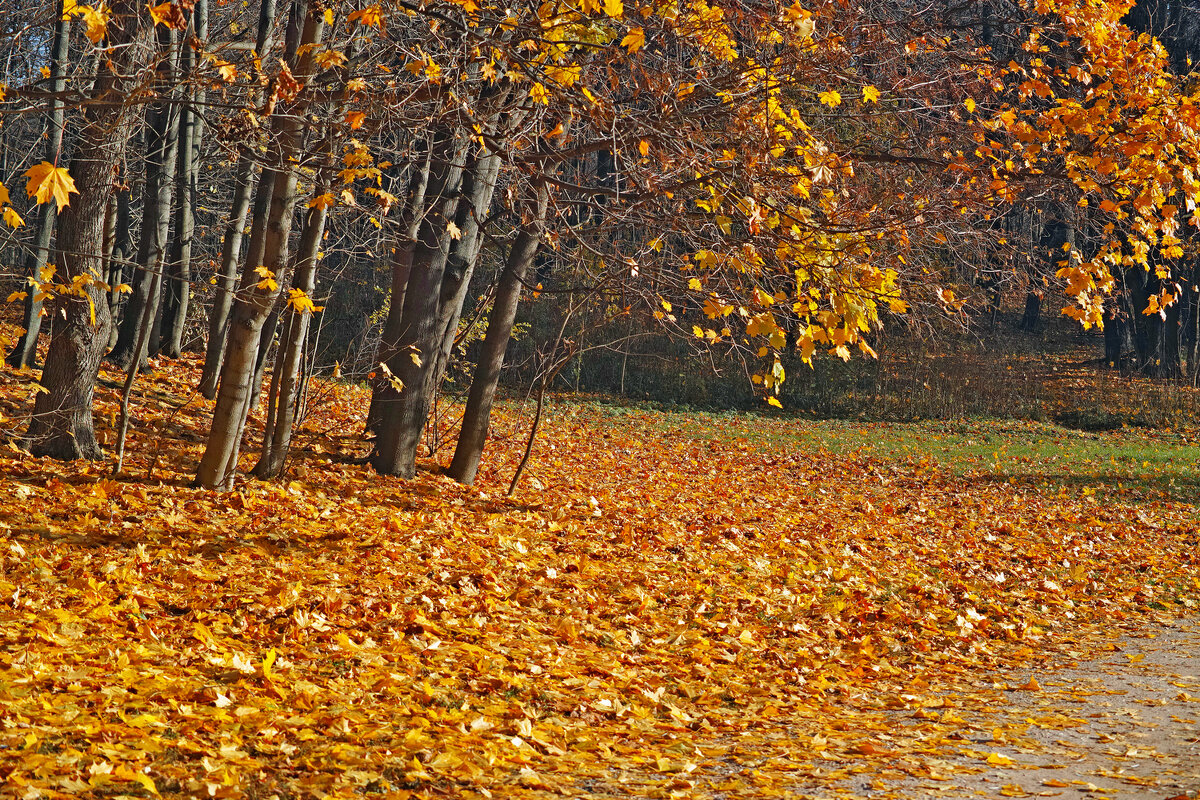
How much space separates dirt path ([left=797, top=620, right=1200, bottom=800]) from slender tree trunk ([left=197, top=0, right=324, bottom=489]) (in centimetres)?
483

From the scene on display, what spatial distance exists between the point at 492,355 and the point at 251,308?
2.85m

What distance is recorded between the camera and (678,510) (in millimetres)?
10062

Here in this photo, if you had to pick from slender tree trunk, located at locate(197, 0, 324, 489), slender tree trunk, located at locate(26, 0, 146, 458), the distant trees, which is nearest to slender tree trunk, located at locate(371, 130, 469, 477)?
the distant trees

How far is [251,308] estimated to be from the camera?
6770 millimetres

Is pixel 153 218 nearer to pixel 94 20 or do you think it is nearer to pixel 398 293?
pixel 398 293

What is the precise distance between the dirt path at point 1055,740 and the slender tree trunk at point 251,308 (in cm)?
483

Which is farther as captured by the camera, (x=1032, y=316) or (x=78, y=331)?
(x=1032, y=316)

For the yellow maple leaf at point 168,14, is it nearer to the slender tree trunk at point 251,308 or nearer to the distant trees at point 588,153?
the distant trees at point 588,153

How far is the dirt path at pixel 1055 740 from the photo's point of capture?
3430 millimetres

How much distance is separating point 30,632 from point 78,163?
4.82 m

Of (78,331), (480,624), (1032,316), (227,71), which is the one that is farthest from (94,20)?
(1032,316)

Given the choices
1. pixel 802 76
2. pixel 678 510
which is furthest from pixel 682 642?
pixel 678 510

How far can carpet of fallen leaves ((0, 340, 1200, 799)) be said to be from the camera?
3.50 metres

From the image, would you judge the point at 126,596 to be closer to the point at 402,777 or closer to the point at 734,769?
the point at 402,777
